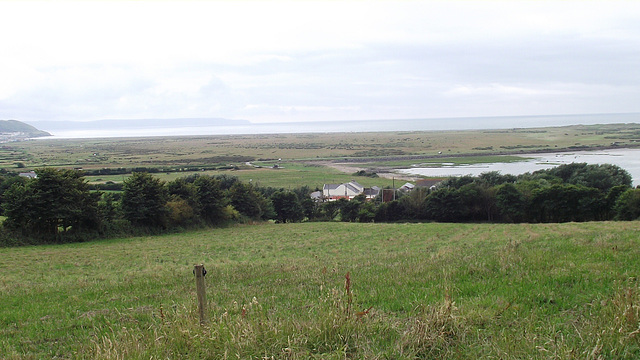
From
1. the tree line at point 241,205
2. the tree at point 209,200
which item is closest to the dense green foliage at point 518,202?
the tree line at point 241,205

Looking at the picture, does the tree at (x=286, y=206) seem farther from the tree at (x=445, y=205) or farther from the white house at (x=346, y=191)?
the tree at (x=445, y=205)

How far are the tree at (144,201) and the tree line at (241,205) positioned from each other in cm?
9

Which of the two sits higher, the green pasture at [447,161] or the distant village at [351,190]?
the green pasture at [447,161]

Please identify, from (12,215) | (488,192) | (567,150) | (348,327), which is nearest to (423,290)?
(348,327)

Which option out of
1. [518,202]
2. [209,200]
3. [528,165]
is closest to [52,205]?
[209,200]

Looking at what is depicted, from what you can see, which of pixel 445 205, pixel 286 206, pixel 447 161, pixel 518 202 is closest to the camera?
pixel 518 202

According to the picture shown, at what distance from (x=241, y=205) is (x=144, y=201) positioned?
43.9 feet

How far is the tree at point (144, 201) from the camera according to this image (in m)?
37.8

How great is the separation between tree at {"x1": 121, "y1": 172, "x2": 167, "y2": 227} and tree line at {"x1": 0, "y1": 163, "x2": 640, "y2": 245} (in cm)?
9

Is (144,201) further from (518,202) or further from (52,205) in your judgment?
(518,202)

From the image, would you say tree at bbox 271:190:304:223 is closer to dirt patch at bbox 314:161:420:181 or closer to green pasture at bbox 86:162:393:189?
green pasture at bbox 86:162:393:189

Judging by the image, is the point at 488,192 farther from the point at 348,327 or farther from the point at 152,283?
the point at 348,327

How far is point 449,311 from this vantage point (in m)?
4.91

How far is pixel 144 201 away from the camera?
126 feet
